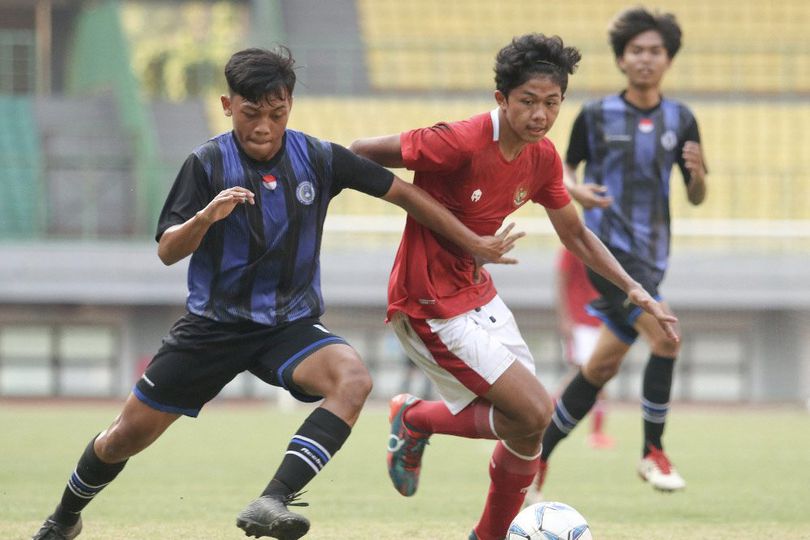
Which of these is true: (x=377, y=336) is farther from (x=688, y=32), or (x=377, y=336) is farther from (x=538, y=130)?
(x=538, y=130)

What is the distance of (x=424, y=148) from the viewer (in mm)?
5258

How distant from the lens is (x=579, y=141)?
285 inches

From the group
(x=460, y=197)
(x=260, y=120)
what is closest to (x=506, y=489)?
(x=460, y=197)

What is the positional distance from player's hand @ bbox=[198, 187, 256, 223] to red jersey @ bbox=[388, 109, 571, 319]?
976 millimetres

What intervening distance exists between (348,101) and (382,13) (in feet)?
10.2

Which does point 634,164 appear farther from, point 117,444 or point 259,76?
point 117,444

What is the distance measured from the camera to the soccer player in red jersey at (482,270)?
5.24 meters

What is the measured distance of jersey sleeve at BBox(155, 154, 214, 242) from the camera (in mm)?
4852

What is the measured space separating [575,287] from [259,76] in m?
7.68

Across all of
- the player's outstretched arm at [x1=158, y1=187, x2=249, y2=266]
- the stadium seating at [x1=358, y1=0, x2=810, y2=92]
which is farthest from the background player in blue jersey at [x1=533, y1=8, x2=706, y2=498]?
the stadium seating at [x1=358, y1=0, x2=810, y2=92]

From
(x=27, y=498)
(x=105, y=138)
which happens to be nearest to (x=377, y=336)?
(x=105, y=138)

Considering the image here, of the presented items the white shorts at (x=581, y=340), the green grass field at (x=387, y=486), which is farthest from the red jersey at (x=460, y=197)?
the white shorts at (x=581, y=340)

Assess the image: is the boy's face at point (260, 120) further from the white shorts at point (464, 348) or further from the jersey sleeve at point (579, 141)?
the jersey sleeve at point (579, 141)

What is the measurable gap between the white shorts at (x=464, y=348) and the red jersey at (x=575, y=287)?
20.5ft
